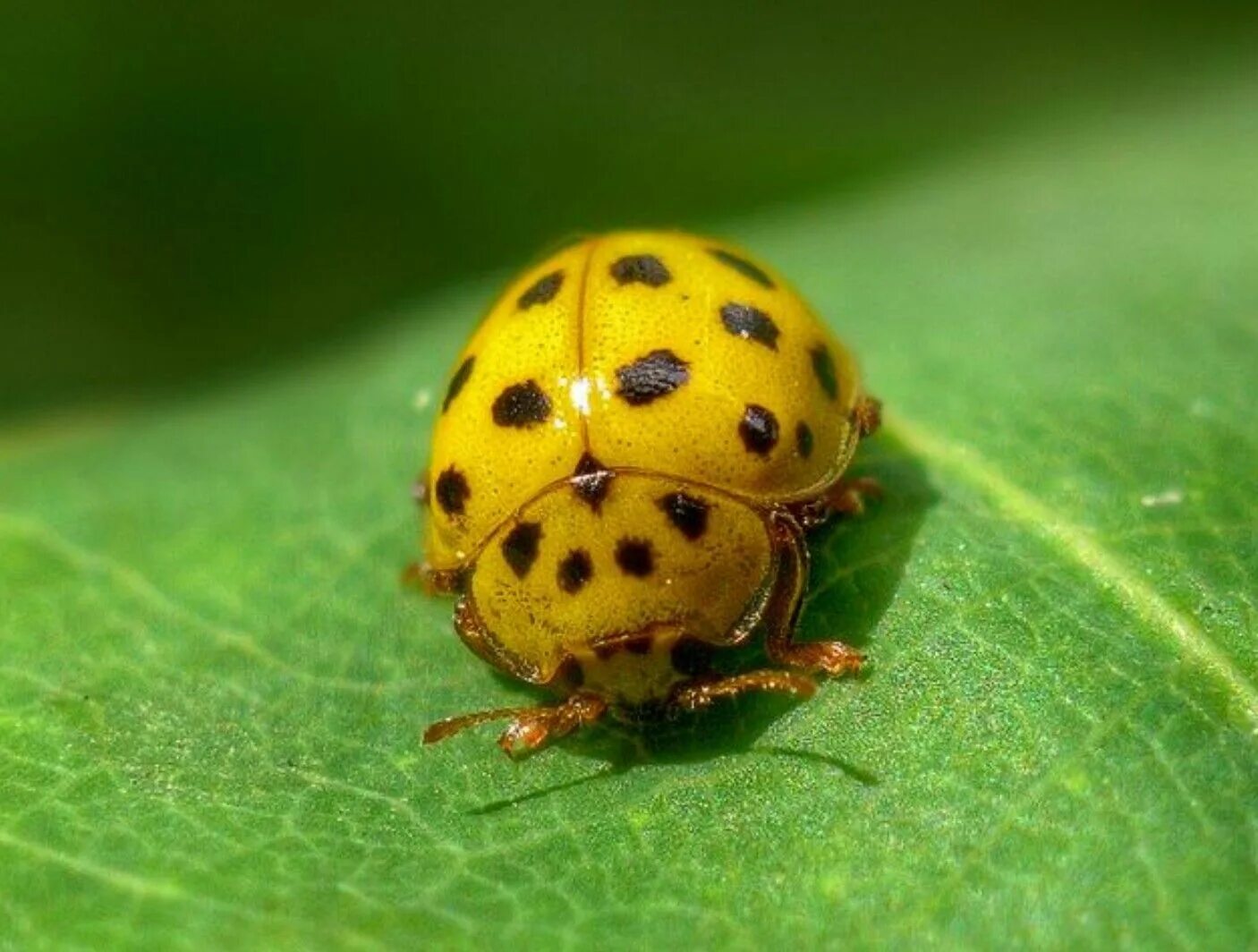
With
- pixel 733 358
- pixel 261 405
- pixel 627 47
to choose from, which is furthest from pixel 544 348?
pixel 627 47

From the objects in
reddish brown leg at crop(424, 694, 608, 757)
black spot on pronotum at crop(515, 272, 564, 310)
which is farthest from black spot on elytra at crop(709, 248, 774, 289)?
reddish brown leg at crop(424, 694, 608, 757)

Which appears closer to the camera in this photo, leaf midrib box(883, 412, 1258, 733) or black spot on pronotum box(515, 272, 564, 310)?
leaf midrib box(883, 412, 1258, 733)

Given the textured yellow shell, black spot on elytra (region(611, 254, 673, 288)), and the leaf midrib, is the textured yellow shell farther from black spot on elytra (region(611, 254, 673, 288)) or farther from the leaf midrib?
the leaf midrib

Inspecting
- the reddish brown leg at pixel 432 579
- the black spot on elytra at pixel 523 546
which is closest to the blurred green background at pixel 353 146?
the reddish brown leg at pixel 432 579

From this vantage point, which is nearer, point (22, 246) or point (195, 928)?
point (195, 928)

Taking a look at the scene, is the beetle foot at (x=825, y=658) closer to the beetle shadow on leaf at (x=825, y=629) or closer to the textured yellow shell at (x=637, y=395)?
the beetle shadow on leaf at (x=825, y=629)

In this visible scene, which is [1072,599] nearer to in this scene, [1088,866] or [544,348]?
[1088,866]
